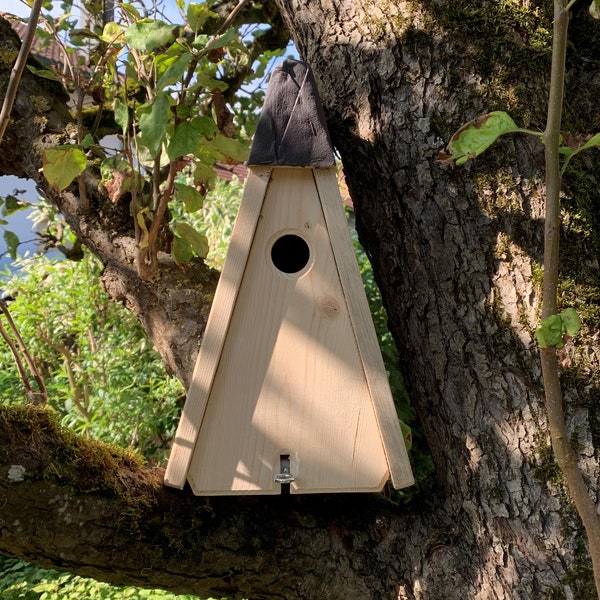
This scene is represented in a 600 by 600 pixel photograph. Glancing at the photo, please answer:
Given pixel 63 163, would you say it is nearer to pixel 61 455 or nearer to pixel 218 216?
pixel 61 455

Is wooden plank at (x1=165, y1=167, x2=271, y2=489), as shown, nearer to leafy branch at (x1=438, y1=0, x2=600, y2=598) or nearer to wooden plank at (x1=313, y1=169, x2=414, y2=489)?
wooden plank at (x1=313, y1=169, x2=414, y2=489)

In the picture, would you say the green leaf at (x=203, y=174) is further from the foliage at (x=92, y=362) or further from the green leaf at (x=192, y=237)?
the foliage at (x=92, y=362)

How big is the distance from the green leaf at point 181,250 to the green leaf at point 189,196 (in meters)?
0.08

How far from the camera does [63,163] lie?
5.03 feet

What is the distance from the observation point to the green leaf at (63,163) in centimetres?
152

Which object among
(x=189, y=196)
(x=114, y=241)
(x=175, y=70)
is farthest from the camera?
(x=114, y=241)

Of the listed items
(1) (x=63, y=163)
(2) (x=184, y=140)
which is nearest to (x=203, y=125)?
(2) (x=184, y=140)

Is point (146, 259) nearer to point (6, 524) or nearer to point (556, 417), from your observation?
point (6, 524)

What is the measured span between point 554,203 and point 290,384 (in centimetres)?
66

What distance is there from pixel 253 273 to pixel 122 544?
61cm

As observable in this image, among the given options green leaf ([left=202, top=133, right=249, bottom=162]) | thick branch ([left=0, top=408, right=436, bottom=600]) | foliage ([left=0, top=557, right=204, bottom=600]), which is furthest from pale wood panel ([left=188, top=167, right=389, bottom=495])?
foliage ([left=0, top=557, right=204, bottom=600])

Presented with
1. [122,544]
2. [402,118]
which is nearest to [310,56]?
[402,118]

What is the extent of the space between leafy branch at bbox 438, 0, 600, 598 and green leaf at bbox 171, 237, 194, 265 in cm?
78

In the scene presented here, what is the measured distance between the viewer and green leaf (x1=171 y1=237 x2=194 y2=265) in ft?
5.62
